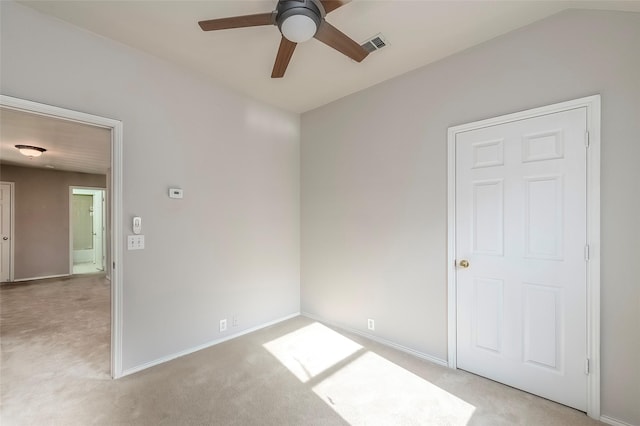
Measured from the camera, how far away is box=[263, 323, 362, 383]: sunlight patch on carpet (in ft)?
8.12

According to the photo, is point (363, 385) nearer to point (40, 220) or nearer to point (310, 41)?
point (310, 41)

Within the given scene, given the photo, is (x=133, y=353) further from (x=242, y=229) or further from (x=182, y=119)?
(x=182, y=119)

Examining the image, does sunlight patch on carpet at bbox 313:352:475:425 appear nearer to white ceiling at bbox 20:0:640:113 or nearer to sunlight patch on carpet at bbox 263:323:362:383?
sunlight patch on carpet at bbox 263:323:362:383

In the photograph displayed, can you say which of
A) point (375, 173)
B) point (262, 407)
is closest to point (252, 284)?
point (262, 407)

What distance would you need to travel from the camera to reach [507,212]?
2186mm

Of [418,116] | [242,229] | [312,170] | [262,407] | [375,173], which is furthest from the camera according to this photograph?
[312,170]

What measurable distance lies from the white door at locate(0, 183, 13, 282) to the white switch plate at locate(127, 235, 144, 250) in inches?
238

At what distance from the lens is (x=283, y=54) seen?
1.95m

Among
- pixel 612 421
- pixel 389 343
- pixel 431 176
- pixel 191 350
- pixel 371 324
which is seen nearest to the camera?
pixel 612 421

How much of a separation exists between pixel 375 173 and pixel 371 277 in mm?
1172

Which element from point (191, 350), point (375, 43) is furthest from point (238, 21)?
point (191, 350)

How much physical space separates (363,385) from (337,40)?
260 centimetres

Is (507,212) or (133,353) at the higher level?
(507,212)

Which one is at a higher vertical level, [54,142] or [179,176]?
[54,142]
